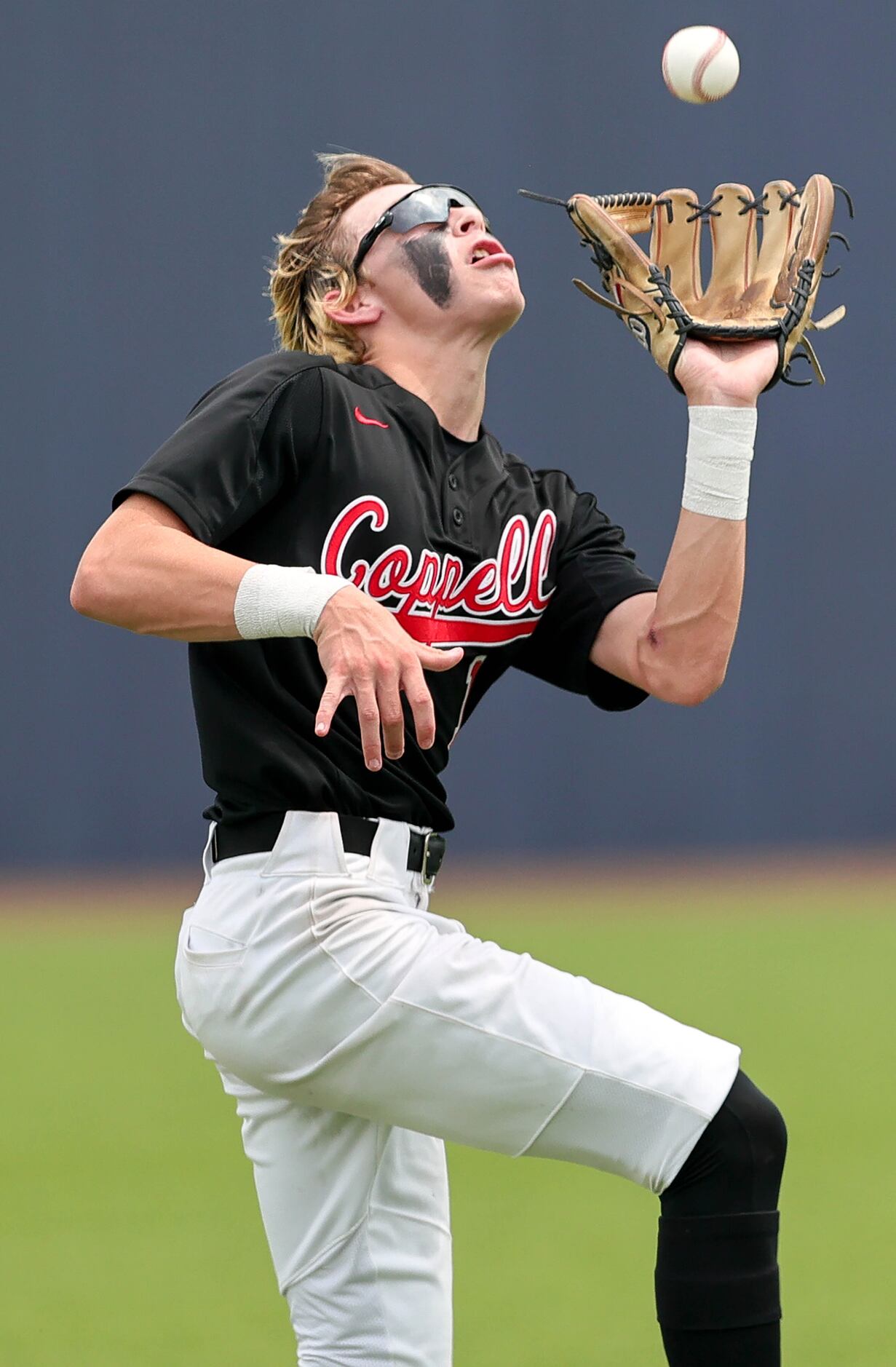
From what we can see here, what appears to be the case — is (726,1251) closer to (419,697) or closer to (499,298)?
(419,697)

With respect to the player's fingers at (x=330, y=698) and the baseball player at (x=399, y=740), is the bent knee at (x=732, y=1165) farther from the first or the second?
the player's fingers at (x=330, y=698)

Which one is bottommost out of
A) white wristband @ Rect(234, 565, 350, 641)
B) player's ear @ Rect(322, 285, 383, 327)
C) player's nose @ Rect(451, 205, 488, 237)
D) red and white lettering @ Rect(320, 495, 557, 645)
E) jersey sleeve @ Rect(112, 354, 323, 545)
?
white wristband @ Rect(234, 565, 350, 641)

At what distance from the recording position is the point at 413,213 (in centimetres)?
258

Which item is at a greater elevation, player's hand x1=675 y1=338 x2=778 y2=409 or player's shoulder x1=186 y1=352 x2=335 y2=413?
player's hand x1=675 y1=338 x2=778 y2=409

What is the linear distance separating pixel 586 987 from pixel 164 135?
6989 mm

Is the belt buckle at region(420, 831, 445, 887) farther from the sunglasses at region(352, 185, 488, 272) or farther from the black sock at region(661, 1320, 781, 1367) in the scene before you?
the sunglasses at region(352, 185, 488, 272)

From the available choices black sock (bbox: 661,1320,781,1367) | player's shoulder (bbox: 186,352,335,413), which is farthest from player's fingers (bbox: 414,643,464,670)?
black sock (bbox: 661,1320,781,1367)

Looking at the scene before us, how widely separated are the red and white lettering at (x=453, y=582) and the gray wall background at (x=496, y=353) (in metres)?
5.44

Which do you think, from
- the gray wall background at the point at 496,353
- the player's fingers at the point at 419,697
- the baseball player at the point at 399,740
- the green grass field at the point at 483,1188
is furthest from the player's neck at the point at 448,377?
the gray wall background at the point at 496,353

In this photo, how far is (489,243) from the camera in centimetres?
259

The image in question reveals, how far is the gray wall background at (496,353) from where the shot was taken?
26.0ft

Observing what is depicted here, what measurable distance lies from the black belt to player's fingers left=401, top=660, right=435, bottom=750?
285 millimetres

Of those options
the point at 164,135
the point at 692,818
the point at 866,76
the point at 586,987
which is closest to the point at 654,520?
the point at 692,818

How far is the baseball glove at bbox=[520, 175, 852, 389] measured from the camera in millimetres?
2385
